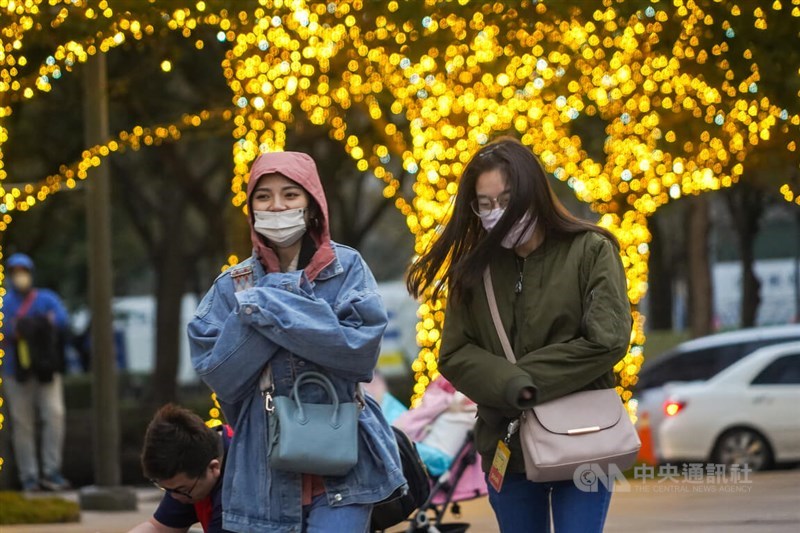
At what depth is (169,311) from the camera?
68.4 ft

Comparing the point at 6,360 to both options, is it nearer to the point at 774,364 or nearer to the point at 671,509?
the point at 671,509

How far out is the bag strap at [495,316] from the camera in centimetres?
404

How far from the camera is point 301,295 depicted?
384cm

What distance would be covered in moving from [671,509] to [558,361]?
5647 mm

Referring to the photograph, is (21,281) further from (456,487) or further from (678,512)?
(456,487)

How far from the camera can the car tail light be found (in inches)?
530

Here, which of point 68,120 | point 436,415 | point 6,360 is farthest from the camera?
point 68,120

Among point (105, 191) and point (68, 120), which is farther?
point (68, 120)

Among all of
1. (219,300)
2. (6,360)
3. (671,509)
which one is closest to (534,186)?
(219,300)

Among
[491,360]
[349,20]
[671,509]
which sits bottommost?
[671,509]

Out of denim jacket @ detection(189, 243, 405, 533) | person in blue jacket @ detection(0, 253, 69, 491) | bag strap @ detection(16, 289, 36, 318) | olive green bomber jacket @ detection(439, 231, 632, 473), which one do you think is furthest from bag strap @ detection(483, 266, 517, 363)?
bag strap @ detection(16, 289, 36, 318)

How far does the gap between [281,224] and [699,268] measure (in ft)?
58.2

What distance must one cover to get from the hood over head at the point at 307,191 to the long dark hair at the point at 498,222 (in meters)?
0.37

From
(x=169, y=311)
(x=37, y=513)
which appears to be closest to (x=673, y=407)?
(x=37, y=513)
